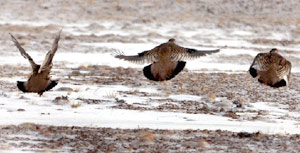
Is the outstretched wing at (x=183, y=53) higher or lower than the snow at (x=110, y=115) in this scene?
higher

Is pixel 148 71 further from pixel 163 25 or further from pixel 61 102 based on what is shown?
pixel 163 25

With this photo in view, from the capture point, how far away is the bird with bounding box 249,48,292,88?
39.4ft

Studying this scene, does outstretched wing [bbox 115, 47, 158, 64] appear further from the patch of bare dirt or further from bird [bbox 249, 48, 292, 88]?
the patch of bare dirt

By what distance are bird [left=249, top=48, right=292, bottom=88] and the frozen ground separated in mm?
620

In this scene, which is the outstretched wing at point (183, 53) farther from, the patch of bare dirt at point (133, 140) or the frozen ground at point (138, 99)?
the patch of bare dirt at point (133, 140)

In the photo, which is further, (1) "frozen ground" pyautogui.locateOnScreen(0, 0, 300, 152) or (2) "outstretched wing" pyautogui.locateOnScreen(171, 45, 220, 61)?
(2) "outstretched wing" pyautogui.locateOnScreen(171, 45, 220, 61)

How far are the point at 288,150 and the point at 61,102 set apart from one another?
175 inches

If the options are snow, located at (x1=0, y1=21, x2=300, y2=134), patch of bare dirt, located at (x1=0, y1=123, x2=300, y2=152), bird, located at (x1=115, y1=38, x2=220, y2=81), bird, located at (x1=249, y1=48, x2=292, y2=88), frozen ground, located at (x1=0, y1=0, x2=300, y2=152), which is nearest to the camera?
patch of bare dirt, located at (x1=0, y1=123, x2=300, y2=152)

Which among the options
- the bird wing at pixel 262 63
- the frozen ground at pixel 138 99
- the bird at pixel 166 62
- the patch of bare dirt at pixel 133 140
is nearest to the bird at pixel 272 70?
the bird wing at pixel 262 63

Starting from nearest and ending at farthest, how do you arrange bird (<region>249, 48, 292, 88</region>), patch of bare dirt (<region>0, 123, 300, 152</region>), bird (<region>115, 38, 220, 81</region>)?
patch of bare dirt (<region>0, 123, 300, 152</region>), bird (<region>249, 48, 292, 88</region>), bird (<region>115, 38, 220, 81</region>)

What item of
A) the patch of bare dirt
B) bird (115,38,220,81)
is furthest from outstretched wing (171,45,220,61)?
the patch of bare dirt

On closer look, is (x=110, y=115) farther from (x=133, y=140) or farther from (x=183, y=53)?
(x=133, y=140)

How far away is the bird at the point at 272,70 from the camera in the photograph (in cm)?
1200

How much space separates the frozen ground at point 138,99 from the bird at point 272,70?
0.62m
